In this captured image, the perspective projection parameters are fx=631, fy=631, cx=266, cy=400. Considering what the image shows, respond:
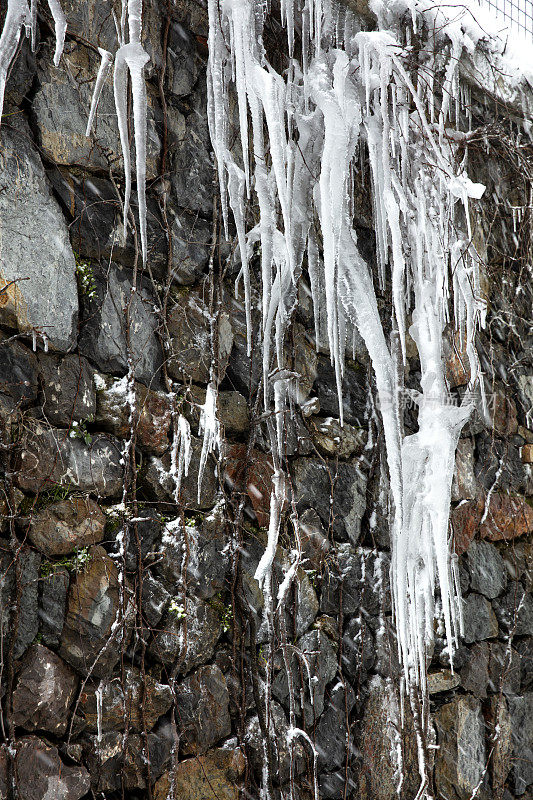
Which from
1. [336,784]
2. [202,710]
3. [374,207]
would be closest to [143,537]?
[202,710]

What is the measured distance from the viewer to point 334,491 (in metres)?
1.87

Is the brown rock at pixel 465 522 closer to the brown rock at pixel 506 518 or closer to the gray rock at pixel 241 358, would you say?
the brown rock at pixel 506 518

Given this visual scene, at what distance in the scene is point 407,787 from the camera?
6.11 ft

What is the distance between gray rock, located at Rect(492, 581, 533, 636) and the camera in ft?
7.45

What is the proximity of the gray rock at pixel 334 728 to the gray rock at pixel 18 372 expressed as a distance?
3.77ft

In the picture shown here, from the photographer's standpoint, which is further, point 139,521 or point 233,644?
point 233,644

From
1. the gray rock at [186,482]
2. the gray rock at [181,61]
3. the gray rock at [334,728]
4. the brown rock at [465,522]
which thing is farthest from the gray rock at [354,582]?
the gray rock at [181,61]

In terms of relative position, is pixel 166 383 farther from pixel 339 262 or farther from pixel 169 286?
pixel 339 262

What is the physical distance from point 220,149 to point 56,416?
2.56 ft

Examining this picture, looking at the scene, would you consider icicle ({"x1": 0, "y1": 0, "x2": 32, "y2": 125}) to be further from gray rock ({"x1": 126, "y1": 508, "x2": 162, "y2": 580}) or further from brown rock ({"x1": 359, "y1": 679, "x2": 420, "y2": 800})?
brown rock ({"x1": 359, "y1": 679, "x2": 420, "y2": 800})

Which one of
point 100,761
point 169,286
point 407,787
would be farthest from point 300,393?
point 407,787

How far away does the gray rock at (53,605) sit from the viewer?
1.32 metres

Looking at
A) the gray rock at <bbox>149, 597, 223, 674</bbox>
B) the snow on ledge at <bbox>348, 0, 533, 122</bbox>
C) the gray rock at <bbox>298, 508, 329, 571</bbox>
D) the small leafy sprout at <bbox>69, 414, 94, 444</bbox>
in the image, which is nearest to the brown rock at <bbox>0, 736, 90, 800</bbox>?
the gray rock at <bbox>149, 597, 223, 674</bbox>

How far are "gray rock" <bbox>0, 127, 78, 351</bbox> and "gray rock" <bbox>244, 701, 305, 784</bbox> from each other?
1.05 meters
